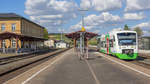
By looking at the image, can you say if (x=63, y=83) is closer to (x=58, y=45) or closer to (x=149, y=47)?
(x=149, y=47)

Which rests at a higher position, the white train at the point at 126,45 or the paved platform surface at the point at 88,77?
the white train at the point at 126,45

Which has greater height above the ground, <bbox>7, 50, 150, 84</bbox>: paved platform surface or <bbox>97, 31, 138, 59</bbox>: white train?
<bbox>97, 31, 138, 59</bbox>: white train

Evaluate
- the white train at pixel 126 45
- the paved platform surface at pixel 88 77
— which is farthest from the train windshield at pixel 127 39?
the paved platform surface at pixel 88 77

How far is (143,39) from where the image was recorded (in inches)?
1475

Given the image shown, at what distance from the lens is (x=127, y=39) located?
17.6m

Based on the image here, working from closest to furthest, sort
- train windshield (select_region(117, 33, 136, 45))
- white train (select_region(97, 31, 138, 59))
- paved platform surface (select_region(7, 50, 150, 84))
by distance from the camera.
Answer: paved platform surface (select_region(7, 50, 150, 84)), white train (select_region(97, 31, 138, 59)), train windshield (select_region(117, 33, 136, 45))

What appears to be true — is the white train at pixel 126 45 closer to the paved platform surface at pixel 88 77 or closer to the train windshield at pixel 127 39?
the train windshield at pixel 127 39

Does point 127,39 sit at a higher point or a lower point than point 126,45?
higher

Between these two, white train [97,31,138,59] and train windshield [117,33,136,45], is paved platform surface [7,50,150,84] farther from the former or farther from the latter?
train windshield [117,33,136,45]

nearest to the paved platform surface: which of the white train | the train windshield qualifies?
the white train

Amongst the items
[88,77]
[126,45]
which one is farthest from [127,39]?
[88,77]

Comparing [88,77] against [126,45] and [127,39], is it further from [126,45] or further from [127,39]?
[127,39]

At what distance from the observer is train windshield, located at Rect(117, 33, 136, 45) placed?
17516 mm

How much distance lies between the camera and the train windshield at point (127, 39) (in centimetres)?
1752
